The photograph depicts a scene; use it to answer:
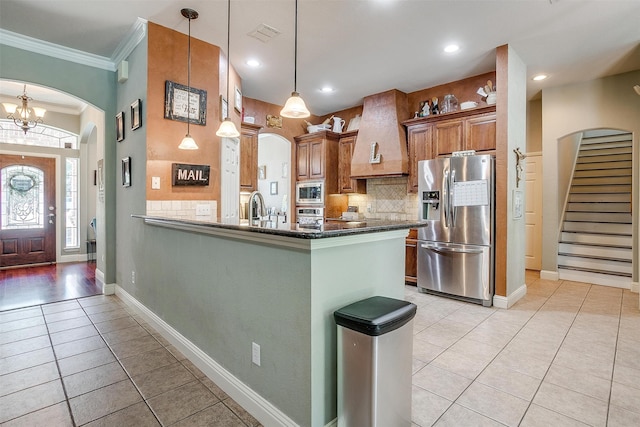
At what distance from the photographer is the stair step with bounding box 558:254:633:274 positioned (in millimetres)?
4918

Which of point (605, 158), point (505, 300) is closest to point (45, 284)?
point (505, 300)

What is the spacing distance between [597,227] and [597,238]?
1.00 feet

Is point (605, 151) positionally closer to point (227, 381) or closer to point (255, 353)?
point (255, 353)

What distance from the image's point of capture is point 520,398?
6.81 ft

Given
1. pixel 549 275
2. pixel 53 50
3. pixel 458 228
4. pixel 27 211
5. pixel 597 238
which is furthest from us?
pixel 27 211

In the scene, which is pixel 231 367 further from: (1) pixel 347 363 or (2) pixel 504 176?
(2) pixel 504 176

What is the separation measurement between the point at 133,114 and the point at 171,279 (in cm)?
197

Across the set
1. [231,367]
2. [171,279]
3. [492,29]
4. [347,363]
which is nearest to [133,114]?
[171,279]

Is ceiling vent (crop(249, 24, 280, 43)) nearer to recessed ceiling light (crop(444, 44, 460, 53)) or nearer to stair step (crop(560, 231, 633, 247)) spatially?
recessed ceiling light (crop(444, 44, 460, 53))

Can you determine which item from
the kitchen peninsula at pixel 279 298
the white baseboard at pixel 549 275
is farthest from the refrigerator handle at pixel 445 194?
the white baseboard at pixel 549 275

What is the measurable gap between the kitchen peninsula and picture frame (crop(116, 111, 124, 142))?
7.03 feet

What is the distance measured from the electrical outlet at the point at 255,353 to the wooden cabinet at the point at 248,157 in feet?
11.2

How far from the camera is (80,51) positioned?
384 cm

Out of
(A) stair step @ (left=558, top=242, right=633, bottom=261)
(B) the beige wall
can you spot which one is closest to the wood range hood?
(B) the beige wall
